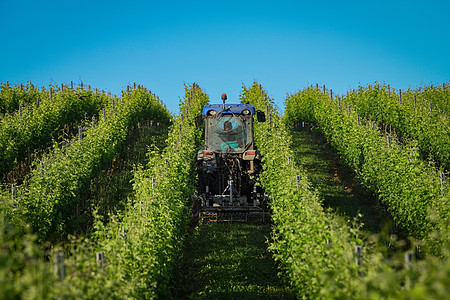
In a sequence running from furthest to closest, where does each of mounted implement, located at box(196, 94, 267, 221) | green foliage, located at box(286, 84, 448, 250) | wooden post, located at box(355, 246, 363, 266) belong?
mounted implement, located at box(196, 94, 267, 221) → green foliage, located at box(286, 84, 448, 250) → wooden post, located at box(355, 246, 363, 266)

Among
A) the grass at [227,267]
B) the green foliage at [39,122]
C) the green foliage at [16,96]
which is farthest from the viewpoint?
the green foliage at [16,96]

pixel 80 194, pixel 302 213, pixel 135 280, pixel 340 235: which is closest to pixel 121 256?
pixel 135 280

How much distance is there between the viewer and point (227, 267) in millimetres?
7324

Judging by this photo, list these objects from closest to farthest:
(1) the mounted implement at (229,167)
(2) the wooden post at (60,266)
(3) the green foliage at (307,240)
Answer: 1. (2) the wooden post at (60,266)
2. (3) the green foliage at (307,240)
3. (1) the mounted implement at (229,167)

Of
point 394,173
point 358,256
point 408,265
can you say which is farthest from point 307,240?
point 394,173

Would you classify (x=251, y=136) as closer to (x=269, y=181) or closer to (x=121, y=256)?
(x=269, y=181)

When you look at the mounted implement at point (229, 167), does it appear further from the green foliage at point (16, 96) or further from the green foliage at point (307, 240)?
the green foliage at point (16, 96)

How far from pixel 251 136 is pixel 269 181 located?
156 cm

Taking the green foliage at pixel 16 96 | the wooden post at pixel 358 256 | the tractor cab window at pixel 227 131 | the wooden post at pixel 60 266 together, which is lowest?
the wooden post at pixel 358 256

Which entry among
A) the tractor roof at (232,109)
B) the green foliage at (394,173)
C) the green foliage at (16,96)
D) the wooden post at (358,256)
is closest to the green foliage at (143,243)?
the tractor roof at (232,109)

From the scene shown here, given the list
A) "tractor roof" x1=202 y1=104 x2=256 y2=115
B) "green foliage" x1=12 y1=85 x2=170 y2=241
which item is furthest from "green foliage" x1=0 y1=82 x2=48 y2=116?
"tractor roof" x1=202 y1=104 x2=256 y2=115

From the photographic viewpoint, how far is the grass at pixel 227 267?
6.50m

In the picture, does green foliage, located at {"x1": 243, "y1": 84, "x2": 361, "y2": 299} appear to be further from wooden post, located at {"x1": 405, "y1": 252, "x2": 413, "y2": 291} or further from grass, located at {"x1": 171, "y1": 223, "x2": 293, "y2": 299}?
wooden post, located at {"x1": 405, "y1": 252, "x2": 413, "y2": 291}

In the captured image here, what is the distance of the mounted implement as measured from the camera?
9.73 m
